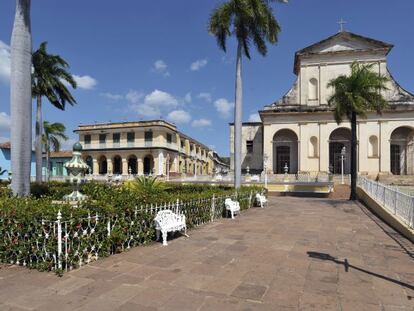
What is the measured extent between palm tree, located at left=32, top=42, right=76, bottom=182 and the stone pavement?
17.2 metres

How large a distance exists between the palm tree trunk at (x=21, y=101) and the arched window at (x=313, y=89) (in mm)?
32336

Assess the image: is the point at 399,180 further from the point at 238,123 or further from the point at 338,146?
the point at 238,123

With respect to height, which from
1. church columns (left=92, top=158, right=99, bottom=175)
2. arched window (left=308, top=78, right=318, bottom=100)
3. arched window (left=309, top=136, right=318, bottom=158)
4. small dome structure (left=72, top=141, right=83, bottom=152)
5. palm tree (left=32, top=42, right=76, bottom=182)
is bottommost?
church columns (left=92, top=158, right=99, bottom=175)

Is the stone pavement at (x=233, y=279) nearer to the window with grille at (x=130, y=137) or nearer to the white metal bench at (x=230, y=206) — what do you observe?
the white metal bench at (x=230, y=206)

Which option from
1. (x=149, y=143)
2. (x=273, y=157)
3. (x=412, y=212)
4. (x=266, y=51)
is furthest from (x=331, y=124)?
(x=412, y=212)

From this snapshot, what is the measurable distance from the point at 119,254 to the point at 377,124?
3388 centimetres

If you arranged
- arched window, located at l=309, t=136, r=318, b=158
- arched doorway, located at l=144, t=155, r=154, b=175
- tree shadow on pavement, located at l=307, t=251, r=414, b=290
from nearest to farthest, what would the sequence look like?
1. tree shadow on pavement, located at l=307, t=251, r=414, b=290
2. arched window, located at l=309, t=136, r=318, b=158
3. arched doorway, located at l=144, t=155, r=154, b=175

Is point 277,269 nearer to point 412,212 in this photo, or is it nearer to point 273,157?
point 412,212

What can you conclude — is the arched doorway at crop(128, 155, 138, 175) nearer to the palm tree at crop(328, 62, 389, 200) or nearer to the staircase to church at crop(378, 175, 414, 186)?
the staircase to church at crop(378, 175, 414, 186)

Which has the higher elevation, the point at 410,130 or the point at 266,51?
the point at 266,51

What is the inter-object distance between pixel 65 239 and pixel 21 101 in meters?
4.58

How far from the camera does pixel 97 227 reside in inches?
216

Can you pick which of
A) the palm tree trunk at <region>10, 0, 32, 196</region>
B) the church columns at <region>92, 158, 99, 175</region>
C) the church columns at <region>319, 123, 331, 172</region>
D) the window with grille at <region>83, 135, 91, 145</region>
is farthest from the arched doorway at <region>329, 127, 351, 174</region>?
the window with grille at <region>83, 135, 91, 145</region>

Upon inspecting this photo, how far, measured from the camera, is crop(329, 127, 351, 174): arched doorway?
34438 mm
